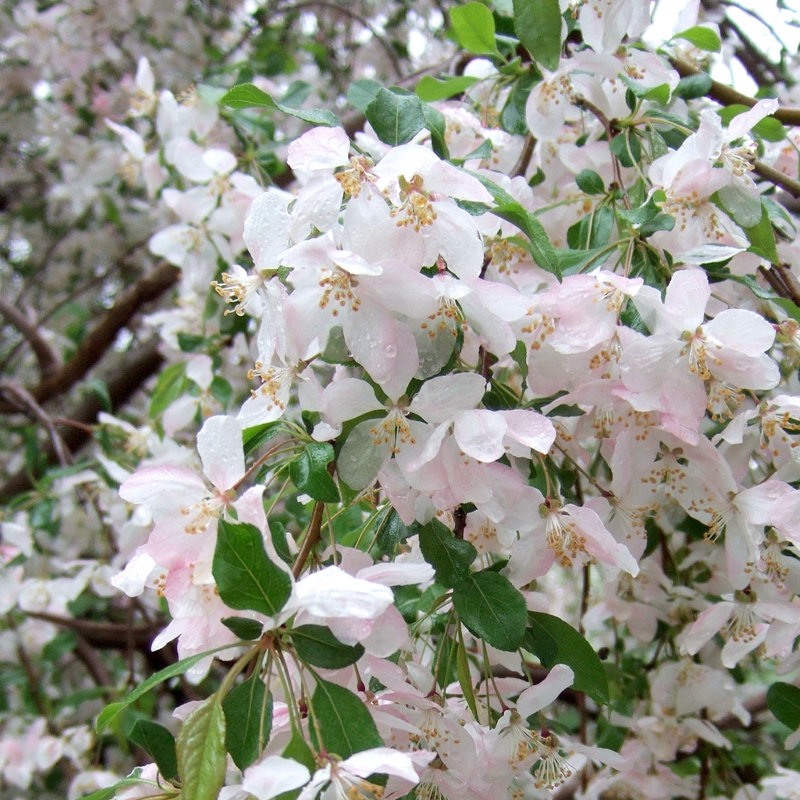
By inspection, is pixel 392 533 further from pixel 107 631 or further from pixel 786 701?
pixel 107 631

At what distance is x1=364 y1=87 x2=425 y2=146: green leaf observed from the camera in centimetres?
75

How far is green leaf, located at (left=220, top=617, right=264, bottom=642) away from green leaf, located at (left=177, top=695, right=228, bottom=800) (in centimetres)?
5

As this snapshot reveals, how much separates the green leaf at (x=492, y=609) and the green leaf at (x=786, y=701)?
0.41 m

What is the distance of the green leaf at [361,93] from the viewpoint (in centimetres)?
92

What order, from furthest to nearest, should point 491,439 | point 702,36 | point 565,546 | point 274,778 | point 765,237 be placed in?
point 702,36 → point 765,237 → point 565,546 → point 491,439 → point 274,778

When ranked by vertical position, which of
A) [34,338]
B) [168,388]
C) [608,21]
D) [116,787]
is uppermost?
[608,21]

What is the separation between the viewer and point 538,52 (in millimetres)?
929

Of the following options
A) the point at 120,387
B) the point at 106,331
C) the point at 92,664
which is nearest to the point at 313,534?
the point at 92,664

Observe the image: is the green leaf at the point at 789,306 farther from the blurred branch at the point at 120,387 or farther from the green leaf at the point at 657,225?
the blurred branch at the point at 120,387

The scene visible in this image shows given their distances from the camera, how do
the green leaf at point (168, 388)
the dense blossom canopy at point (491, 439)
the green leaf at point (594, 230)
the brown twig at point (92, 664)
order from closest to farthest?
1. the dense blossom canopy at point (491, 439)
2. the green leaf at point (594, 230)
3. the green leaf at point (168, 388)
4. the brown twig at point (92, 664)

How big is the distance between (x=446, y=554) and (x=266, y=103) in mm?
463

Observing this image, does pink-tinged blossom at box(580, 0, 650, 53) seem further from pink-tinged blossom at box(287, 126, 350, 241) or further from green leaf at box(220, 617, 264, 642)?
green leaf at box(220, 617, 264, 642)

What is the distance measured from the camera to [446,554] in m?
0.72

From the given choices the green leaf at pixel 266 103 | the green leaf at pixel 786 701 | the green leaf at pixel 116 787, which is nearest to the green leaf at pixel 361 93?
the green leaf at pixel 266 103
